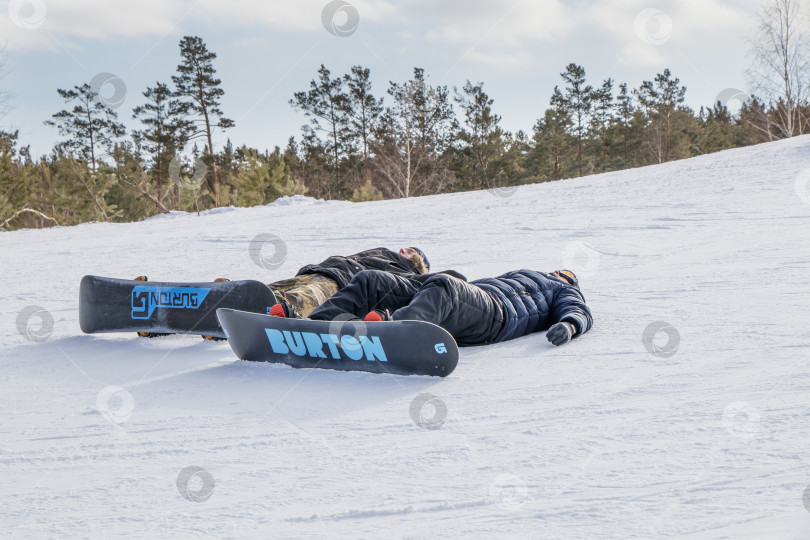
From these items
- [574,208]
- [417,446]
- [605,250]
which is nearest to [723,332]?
[417,446]

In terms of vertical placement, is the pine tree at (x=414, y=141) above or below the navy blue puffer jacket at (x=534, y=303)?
above

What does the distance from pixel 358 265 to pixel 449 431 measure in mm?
2251

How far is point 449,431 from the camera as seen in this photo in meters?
2.10

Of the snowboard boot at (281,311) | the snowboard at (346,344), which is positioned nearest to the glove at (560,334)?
the snowboard at (346,344)

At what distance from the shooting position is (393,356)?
275 cm

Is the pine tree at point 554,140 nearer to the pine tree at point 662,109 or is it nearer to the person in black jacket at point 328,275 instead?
the pine tree at point 662,109
